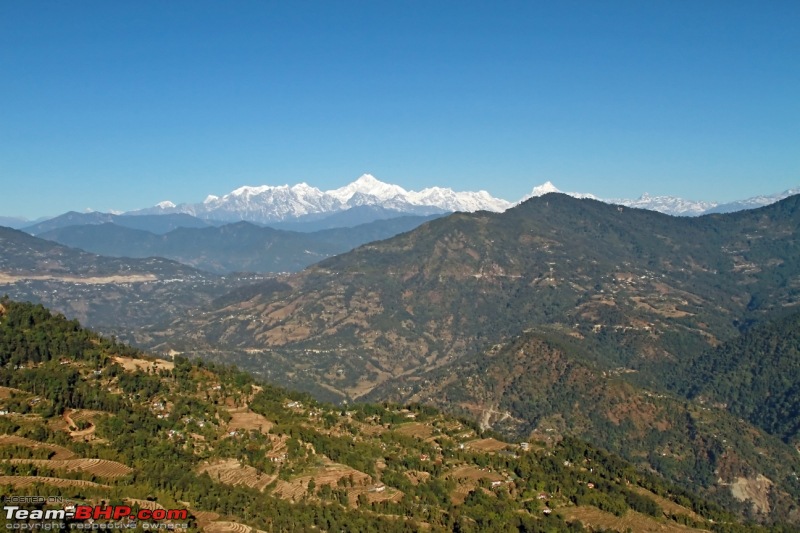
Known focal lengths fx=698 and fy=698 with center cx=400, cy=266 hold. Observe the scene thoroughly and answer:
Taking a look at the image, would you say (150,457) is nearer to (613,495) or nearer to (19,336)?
(19,336)

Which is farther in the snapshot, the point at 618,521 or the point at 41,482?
the point at 618,521

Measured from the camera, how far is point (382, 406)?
177 metres

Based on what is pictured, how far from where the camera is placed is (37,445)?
339ft

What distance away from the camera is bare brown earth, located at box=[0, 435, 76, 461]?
101375 mm

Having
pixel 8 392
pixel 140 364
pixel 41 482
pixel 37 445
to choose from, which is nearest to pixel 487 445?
pixel 140 364

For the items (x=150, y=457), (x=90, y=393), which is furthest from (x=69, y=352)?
(x=150, y=457)

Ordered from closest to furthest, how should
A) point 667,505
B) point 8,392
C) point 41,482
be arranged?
point 41,482 < point 8,392 < point 667,505

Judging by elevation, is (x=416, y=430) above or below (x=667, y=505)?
above

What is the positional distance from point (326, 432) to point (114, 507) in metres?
62.6

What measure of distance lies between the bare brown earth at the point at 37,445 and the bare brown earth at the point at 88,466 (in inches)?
82.1

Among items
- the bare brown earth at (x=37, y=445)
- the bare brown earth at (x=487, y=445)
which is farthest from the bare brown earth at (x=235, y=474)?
the bare brown earth at (x=487, y=445)

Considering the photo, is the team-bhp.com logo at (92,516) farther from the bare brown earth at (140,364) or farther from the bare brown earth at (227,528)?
the bare brown earth at (140,364)

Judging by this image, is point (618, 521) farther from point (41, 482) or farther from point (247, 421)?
point (41, 482)

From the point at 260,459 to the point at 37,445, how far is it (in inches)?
1333
